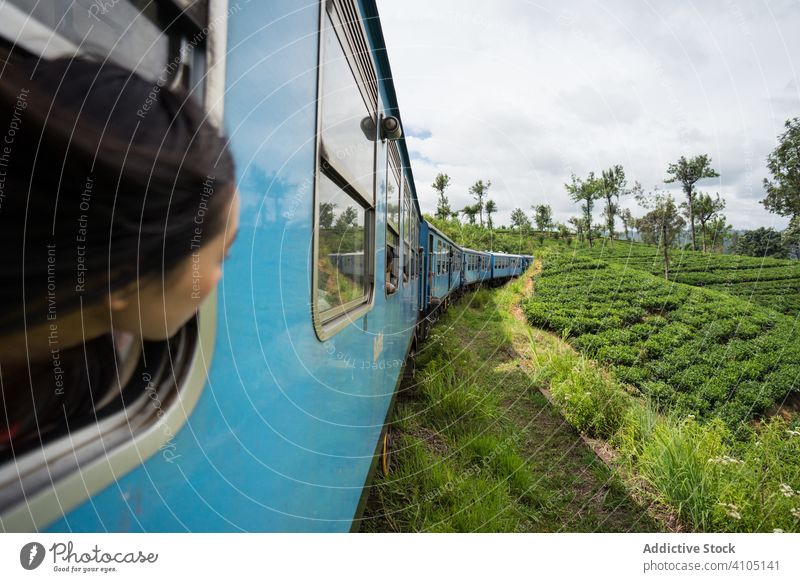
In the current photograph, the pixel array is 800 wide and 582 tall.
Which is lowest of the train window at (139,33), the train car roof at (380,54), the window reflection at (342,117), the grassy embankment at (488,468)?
the grassy embankment at (488,468)

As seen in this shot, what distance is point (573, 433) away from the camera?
4.70 m

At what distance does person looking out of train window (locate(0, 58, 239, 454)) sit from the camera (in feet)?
1.66

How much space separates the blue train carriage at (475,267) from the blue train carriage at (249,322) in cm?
1335

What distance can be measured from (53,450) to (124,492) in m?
0.14

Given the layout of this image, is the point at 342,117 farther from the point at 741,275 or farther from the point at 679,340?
the point at 741,275

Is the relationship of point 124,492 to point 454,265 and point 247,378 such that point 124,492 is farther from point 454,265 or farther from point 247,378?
point 454,265

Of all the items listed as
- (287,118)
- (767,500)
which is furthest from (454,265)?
(287,118)

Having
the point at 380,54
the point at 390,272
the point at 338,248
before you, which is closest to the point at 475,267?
the point at 390,272

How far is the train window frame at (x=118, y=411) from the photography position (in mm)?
479

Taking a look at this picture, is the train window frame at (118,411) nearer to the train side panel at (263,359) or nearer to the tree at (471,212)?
the train side panel at (263,359)

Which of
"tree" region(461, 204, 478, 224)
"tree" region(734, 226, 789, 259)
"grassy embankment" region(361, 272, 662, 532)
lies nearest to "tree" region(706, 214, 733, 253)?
"tree" region(734, 226, 789, 259)

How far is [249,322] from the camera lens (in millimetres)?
889

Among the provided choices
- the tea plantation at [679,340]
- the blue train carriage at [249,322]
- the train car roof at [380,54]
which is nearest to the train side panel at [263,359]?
the blue train carriage at [249,322]

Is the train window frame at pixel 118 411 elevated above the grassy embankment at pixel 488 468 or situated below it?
above
